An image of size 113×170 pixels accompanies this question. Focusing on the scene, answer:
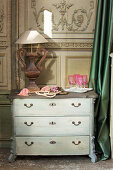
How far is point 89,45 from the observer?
3.94 meters

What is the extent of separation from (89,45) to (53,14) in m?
0.57

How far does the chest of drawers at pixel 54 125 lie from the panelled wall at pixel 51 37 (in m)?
0.58

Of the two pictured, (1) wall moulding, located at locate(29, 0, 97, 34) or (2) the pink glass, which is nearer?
(2) the pink glass

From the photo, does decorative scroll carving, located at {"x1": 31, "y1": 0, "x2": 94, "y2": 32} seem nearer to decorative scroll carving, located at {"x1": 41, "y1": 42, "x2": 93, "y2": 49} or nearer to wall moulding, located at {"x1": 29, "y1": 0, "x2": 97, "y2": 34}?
wall moulding, located at {"x1": 29, "y1": 0, "x2": 97, "y2": 34}

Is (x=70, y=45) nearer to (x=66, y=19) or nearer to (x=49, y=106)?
(x=66, y=19)

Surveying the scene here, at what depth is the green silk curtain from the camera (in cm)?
363

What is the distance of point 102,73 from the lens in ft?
12.4

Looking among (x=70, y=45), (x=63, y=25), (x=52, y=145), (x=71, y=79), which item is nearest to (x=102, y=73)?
(x=71, y=79)

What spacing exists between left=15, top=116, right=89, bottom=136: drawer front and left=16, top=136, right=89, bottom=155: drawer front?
0.05m

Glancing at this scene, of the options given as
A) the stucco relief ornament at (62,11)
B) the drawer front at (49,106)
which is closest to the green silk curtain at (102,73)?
the drawer front at (49,106)

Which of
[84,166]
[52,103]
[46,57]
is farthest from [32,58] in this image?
[84,166]

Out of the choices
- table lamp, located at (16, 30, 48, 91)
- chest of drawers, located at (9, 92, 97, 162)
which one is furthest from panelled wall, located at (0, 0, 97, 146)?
chest of drawers, located at (9, 92, 97, 162)

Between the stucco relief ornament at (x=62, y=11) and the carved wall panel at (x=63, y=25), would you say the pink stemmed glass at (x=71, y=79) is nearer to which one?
the carved wall panel at (x=63, y=25)

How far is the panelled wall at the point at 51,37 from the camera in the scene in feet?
12.8
